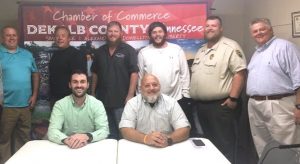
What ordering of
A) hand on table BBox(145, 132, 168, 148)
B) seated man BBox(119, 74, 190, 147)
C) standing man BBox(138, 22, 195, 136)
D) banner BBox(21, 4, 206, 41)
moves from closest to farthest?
hand on table BBox(145, 132, 168, 148)
seated man BBox(119, 74, 190, 147)
standing man BBox(138, 22, 195, 136)
banner BBox(21, 4, 206, 41)

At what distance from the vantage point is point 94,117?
2.93 meters

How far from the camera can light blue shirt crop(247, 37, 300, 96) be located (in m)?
2.82

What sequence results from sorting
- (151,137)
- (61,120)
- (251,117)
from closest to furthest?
(151,137) → (61,120) → (251,117)

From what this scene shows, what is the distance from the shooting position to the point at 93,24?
12.4 ft

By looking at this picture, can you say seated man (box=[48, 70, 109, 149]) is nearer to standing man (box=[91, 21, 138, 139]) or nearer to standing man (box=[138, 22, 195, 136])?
standing man (box=[91, 21, 138, 139])

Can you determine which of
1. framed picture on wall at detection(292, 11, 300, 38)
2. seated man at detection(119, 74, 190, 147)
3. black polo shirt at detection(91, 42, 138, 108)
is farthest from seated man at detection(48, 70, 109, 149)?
framed picture on wall at detection(292, 11, 300, 38)

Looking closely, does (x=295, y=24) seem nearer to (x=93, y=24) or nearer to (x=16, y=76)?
(x=93, y=24)

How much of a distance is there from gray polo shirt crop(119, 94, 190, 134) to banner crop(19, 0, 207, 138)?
3.66 ft

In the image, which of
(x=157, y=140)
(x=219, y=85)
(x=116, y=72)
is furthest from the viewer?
(x=116, y=72)

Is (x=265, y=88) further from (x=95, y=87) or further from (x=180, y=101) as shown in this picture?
(x=95, y=87)

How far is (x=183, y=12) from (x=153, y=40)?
2.08 feet

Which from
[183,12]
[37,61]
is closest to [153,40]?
[183,12]

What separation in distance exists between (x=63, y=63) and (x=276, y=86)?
6.83 ft

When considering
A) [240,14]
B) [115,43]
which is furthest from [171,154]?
[240,14]
